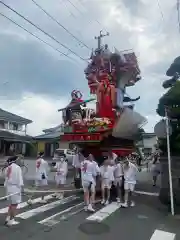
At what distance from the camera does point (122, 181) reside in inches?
445

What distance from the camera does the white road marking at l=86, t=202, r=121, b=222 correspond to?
8312 mm

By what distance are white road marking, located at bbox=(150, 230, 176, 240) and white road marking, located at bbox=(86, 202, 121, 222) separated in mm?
1639

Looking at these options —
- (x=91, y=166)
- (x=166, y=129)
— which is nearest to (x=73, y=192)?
(x=91, y=166)

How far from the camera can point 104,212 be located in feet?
29.9

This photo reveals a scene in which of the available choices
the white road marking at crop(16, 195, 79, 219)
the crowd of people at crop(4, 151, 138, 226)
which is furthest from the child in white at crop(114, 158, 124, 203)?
the white road marking at crop(16, 195, 79, 219)

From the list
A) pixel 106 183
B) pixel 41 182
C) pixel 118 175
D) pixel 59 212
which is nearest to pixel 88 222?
pixel 59 212

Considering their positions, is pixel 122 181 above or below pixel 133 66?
below

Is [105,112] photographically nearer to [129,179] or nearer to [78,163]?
[78,163]

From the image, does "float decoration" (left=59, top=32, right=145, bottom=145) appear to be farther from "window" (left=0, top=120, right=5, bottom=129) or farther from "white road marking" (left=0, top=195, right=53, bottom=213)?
"window" (left=0, top=120, right=5, bottom=129)

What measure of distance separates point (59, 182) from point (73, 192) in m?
1.05

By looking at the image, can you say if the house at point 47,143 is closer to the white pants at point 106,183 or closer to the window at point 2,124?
the window at point 2,124

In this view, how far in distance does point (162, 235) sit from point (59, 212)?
3193 millimetres

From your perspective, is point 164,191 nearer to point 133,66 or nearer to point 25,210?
point 25,210

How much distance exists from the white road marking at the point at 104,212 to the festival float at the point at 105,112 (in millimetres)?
3232
